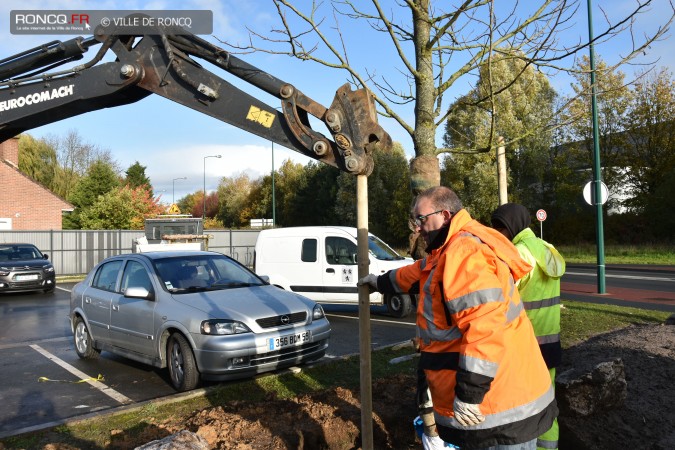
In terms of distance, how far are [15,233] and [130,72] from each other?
27452 millimetres

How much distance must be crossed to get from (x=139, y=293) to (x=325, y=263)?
6.13 m

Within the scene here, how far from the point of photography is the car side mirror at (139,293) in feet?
22.5

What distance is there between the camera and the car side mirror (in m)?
6.86

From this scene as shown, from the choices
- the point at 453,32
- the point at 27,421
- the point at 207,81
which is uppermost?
the point at 453,32

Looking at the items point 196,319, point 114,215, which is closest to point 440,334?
point 196,319

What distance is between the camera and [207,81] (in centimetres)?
453

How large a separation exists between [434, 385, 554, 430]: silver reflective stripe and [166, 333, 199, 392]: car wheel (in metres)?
4.15

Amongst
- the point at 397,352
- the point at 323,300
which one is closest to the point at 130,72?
the point at 397,352

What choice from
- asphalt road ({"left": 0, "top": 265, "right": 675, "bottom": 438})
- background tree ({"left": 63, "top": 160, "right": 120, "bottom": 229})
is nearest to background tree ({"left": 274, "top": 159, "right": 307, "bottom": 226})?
background tree ({"left": 63, "top": 160, "right": 120, "bottom": 229})

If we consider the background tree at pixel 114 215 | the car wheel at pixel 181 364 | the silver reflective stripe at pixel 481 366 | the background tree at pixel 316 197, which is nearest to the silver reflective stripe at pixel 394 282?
the silver reflective stripe at pixel 481 366

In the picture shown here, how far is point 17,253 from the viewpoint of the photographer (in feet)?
62.6

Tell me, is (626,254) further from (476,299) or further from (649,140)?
(476,299)

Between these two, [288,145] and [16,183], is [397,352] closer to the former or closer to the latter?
[288,145]

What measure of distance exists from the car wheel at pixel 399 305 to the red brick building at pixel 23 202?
3225cm
